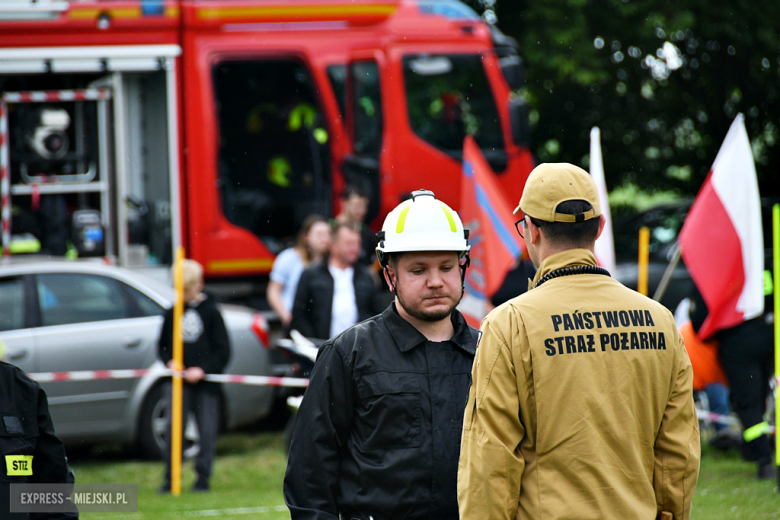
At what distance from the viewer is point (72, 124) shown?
8.74m

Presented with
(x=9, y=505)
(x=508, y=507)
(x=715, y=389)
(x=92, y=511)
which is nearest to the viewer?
(x=508, y=507)

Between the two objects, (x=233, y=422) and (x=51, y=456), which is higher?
(x=51, y=456)

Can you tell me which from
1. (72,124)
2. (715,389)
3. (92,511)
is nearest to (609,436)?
(92,511)

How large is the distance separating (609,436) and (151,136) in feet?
24.2

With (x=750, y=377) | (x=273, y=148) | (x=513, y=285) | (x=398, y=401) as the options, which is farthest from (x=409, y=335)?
(x=273, y=148)

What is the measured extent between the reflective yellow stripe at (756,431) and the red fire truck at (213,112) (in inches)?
144

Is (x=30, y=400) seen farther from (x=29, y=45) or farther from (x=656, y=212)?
(x=656, y=212)

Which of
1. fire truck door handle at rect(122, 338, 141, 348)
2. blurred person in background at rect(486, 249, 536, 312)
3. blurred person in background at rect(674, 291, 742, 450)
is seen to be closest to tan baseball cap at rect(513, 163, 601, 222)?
blurred person in background at rect(486, 249, 536, 312)

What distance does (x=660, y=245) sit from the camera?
35.6 ft

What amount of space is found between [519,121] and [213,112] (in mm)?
3008

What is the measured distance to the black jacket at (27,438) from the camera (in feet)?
8.96

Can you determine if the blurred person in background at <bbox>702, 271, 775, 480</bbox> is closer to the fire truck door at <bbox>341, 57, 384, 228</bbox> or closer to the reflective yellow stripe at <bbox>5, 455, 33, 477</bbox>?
the fire truck door at <bbox>341, 57, 384, 228</bbox>

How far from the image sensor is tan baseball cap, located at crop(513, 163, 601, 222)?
247 cm

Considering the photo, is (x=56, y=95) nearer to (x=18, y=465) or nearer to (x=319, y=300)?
(x=319, y=300)
